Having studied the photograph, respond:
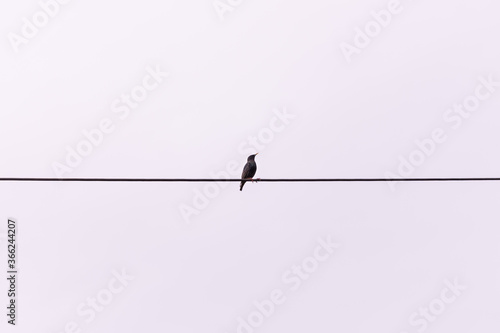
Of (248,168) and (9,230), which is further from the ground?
(9,230)

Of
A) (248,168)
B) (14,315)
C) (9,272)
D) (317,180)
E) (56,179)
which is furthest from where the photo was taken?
(14,315)

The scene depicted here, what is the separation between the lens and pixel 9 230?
8.41 m

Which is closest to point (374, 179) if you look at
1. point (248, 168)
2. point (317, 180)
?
point (317, 180)

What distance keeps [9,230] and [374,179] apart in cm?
845

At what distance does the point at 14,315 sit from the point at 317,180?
1093cm

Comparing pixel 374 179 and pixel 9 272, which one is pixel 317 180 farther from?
pixel 9 272

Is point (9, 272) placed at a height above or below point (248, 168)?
above

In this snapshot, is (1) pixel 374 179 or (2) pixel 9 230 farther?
(2) pixel 9 230

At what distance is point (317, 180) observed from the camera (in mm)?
2381

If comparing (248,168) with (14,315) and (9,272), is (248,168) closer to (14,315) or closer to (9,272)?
(9,272)

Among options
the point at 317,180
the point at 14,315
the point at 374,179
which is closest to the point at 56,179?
the point at 317,180

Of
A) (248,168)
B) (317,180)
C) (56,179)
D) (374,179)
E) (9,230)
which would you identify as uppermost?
(9,230)

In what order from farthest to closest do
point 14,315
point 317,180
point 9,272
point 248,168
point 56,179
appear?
point 14,315
point 9,272
point 248,168
point 317,180
point 56,179

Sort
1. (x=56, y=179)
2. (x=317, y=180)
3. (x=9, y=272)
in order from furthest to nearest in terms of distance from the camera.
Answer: (x=9, y=272) < (x=317, y=180) < (x=56, y=179)
